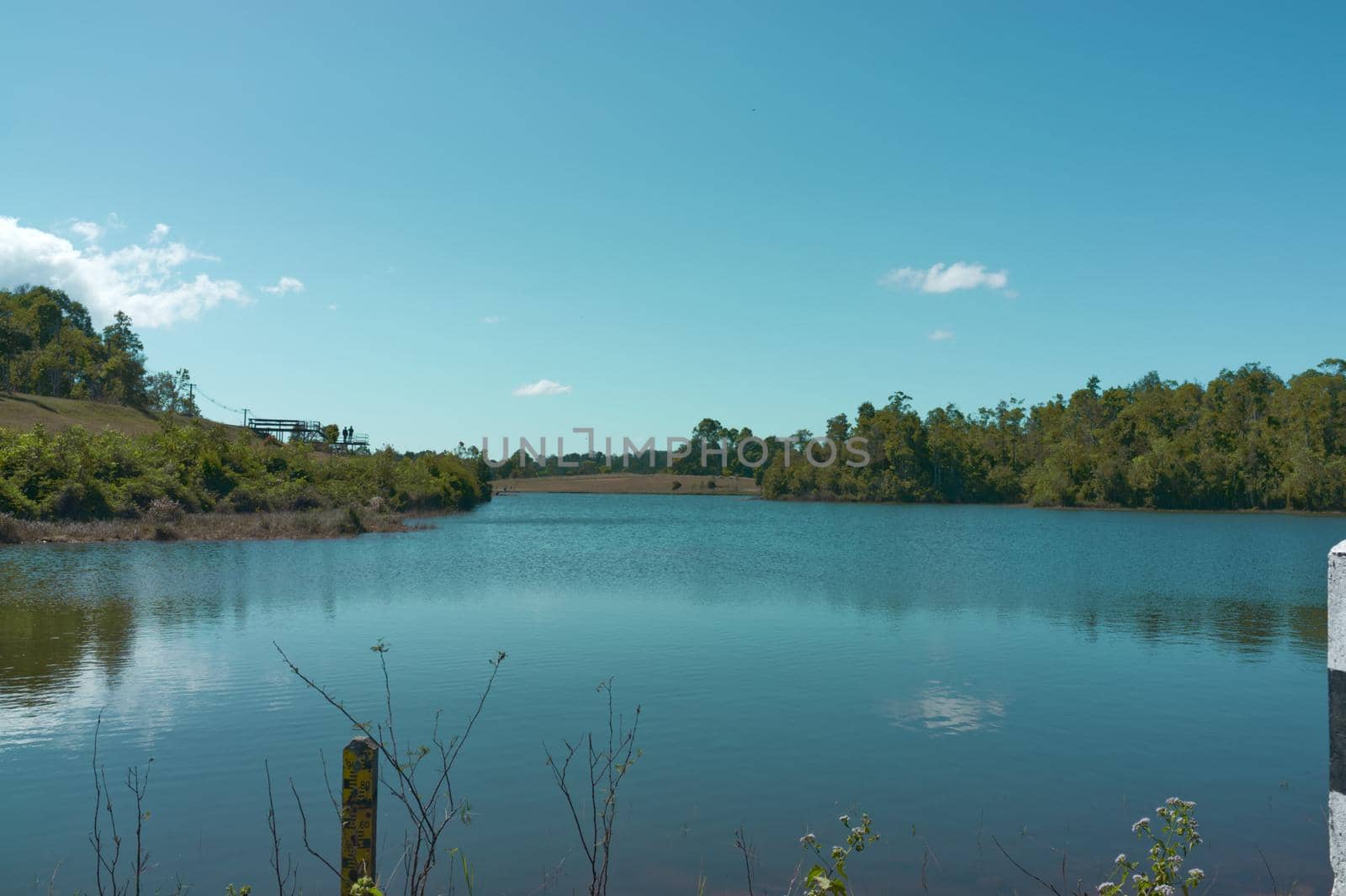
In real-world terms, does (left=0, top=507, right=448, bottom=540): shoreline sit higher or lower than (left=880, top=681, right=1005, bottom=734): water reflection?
higher

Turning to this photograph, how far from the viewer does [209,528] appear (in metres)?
48.9

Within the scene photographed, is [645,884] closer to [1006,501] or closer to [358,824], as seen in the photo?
[358,824]

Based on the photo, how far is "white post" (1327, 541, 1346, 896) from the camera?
254cm

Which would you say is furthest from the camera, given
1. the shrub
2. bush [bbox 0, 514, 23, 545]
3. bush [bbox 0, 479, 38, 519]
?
the shrub

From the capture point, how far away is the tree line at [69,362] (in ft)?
311

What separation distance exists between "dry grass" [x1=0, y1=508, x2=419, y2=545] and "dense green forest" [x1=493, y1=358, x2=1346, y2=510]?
91.6 m

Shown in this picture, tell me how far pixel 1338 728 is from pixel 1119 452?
129816mm

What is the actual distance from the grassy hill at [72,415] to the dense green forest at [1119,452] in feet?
300

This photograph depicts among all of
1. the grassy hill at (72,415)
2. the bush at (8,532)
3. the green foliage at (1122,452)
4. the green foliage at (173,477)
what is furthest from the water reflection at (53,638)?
the green foliage at (1122,452)

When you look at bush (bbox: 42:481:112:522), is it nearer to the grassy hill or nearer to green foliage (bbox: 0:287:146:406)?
the grassy hill

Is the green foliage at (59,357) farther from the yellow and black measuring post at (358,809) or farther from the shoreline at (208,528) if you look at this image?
the yellow and black measuring post at (358,809)

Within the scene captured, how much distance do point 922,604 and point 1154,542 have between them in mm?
36492

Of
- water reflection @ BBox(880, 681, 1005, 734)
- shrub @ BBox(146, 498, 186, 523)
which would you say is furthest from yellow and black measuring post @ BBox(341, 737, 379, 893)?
shrub @ BBox(146, 498, 186, 523)

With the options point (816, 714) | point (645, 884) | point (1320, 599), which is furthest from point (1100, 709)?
point (1320, 599)
